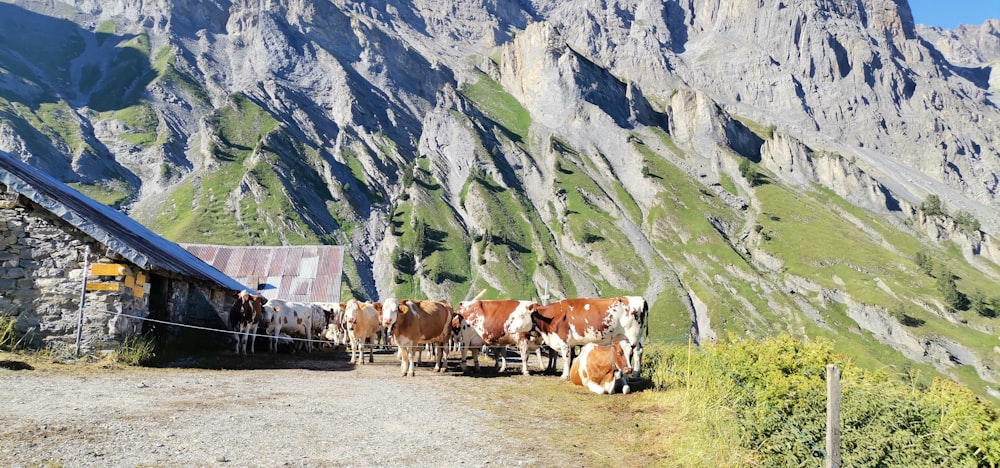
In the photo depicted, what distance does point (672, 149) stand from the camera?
177250 millimetres

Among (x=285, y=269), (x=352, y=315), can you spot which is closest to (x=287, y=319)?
(x=352, y=315)

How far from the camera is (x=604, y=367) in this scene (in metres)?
14.9

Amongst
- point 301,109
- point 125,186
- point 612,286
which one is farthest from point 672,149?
point 125,186

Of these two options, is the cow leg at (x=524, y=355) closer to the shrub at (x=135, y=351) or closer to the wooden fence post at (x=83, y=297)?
the shrub at (x=135, y=351)

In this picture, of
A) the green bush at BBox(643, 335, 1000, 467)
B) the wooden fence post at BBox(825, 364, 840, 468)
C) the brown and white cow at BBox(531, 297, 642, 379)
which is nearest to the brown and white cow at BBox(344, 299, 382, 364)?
the brown and white cow at BBox(531, 297, 642, 379)

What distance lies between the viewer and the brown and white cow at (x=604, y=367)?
14617mm

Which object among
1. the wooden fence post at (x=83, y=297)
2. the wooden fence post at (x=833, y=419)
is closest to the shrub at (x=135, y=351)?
the wooden fence post at (x=83, y=297)

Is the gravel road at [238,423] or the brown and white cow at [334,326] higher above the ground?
the brown and white cow at [334,326]

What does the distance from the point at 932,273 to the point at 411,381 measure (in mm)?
143735

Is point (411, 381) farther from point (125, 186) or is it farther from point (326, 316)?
point (125, 186)

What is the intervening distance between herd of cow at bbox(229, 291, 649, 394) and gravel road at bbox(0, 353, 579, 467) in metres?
2.96

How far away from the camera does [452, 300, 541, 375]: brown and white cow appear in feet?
63.6

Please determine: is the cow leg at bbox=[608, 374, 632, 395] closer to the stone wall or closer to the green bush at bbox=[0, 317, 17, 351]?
the stone wall

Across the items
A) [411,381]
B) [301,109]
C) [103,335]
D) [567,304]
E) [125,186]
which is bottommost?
[411,381]
